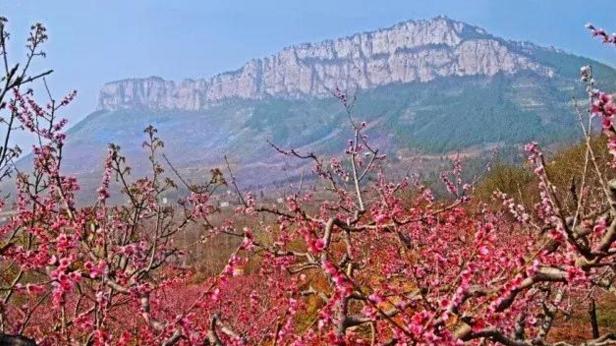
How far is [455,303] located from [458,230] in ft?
31.1

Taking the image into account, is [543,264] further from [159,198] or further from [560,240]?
[159,198]

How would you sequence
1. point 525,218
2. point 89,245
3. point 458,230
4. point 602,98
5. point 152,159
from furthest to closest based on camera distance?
point 458,230 → point 152,159 → point 89,245 → point 525,218 → point 602,98

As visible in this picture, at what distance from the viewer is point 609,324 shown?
69.7 ft

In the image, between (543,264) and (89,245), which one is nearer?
(543,264)

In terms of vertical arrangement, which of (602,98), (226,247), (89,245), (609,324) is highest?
(602,98)

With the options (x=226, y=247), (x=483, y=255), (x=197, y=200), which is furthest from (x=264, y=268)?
(x=226, y=247)

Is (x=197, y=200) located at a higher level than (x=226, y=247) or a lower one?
higher

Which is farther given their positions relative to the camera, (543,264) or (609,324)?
(609,324)

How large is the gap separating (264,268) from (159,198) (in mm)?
1611

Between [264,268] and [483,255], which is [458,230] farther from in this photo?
[483,255]

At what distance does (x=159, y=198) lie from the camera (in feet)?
25.3

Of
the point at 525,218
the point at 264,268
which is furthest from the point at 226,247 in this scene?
the point at 525,218

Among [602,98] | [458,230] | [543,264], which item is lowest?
[458,230]

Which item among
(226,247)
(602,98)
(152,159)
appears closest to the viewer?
(602,98)
